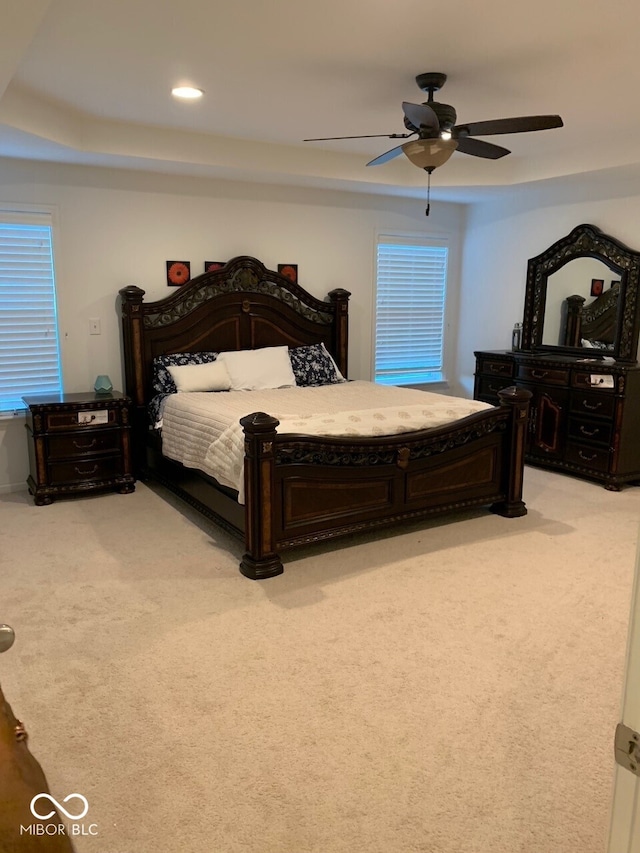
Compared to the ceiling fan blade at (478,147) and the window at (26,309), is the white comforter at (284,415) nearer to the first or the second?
the window at (26,309)

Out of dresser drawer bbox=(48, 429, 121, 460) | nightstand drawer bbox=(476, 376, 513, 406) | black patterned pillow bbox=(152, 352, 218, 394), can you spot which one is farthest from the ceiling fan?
dresser drawer bbox=(48, 429, 121, 460)

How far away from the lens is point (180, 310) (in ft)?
17.0

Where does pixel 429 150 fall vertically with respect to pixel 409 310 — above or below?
above

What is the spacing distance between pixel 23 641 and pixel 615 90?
4.00 meters

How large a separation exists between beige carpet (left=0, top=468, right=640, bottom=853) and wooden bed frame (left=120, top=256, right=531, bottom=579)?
213mm

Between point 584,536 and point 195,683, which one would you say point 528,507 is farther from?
point 195,683

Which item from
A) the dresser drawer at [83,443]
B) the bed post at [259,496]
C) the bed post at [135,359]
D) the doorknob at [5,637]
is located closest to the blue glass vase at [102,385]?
the bed post at [135,359]

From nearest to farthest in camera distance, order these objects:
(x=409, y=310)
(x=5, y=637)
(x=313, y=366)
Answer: (x=5, y=637), (x=313, y=366), (x=409, y=310)

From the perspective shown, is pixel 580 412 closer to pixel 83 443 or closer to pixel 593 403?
pixel 593 403

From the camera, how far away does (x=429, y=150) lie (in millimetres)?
3314

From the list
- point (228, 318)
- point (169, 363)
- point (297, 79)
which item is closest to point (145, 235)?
point (228, 318)

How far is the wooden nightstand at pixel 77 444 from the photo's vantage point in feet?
14.5

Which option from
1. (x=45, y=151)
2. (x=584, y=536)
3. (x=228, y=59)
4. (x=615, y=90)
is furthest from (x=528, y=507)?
(x=45, y=151)

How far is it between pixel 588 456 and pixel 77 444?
12.6ft
